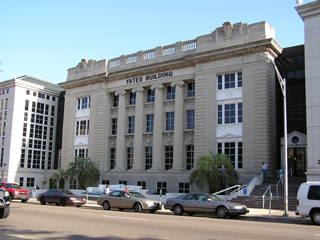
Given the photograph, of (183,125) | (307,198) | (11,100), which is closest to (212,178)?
(183,125)

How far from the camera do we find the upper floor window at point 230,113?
3381 centimetres

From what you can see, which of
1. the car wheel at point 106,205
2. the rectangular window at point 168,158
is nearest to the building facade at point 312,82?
the car wheel at point 106,205

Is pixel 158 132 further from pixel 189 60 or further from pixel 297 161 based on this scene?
pixel 297 161

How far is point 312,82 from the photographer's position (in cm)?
2602

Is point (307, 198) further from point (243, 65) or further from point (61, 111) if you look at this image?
point (61, 111)

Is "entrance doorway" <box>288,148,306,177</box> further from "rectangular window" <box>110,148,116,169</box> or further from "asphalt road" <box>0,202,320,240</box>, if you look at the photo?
"rectangular window" <box>110,148,116,169</box>

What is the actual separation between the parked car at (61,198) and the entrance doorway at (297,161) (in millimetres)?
18552

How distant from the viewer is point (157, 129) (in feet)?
129

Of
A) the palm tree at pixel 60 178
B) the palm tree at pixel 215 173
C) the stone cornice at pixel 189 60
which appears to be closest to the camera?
the palm tree at pixel 215 173

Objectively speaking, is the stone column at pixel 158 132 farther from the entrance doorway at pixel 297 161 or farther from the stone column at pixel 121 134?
the entrance doorway at pixel 297 161

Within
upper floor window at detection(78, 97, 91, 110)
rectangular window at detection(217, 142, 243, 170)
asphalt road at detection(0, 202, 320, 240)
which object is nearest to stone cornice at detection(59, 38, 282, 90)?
upper floor window at detection(78, 97, 91, 110)

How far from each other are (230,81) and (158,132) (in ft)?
32.4

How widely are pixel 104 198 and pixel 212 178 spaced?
992cm

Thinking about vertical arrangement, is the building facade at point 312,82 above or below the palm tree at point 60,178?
above
